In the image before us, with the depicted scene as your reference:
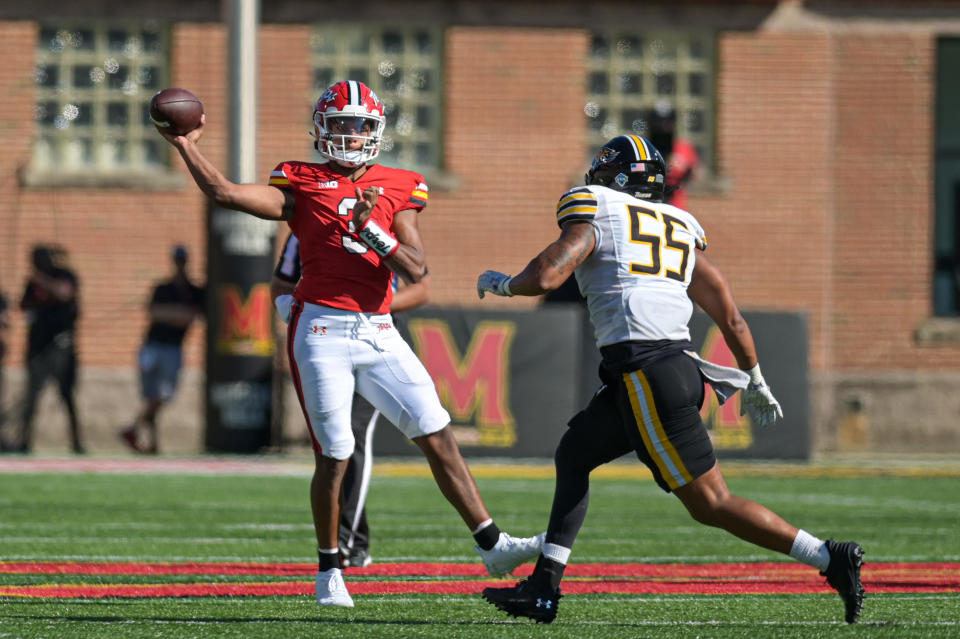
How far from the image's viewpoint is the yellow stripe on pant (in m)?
6.20

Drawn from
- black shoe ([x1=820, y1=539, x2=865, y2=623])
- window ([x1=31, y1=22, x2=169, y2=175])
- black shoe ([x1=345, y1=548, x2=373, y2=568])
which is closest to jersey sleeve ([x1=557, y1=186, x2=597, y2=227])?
black shoe ([x1=820, y1=539, x2=865, y2=623])

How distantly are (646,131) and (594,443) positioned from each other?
14.2 meters

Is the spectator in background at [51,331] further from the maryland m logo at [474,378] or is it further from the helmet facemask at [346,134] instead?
the helmet facemask at [346,134]

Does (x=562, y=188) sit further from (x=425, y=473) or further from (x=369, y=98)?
(x=369, y=98)

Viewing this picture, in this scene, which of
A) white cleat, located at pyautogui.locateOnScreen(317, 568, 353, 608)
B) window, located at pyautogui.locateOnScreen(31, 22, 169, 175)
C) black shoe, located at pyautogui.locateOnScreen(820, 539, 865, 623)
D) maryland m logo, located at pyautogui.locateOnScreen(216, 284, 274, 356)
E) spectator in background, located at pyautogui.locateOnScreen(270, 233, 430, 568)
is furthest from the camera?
window, located at pyautogui.locateOnScreen(31, 22, 169, 175)

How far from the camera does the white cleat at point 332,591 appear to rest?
22.0ft

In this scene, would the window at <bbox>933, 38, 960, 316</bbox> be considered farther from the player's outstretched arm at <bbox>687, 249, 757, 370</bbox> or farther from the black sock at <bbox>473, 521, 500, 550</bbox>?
the black sock at <bbox>473, 521, 500, 550</bbox>

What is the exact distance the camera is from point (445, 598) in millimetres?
7148

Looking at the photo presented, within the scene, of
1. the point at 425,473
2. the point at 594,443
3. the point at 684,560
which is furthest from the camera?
the point at 425,473

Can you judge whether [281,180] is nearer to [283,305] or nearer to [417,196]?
[417,196]

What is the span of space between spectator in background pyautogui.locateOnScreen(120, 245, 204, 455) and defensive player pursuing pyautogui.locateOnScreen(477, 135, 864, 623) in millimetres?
11580

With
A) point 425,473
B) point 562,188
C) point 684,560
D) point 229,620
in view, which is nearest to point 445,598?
point 229,620

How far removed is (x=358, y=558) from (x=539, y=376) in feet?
26.3

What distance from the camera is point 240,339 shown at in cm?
1727
